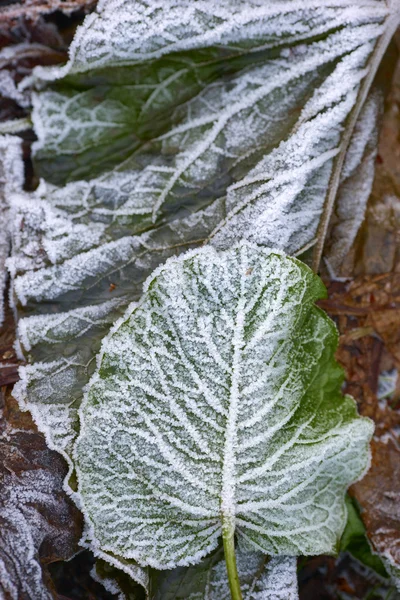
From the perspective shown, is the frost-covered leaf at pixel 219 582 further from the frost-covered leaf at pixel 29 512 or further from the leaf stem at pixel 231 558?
the frost-covered leaf at pixel 29 512

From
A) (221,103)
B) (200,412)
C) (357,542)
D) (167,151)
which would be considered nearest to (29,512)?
(200,412)

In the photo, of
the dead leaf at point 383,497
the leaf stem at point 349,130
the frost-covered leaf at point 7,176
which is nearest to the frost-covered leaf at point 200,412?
the leaf stem at point 349,130

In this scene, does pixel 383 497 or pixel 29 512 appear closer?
pixel 29 512

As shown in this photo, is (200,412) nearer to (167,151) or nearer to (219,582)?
(219,582)

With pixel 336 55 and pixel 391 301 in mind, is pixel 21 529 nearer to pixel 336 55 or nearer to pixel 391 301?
pixel 391 301

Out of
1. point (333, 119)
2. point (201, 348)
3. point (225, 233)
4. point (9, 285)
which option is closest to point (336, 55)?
point (333, 119)
